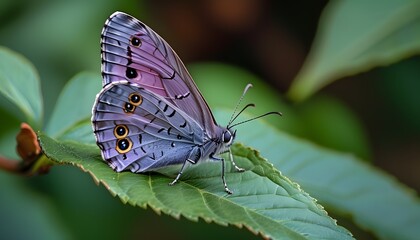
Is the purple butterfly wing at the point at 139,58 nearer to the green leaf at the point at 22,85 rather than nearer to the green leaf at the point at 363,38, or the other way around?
the green leaf at the point at 22,85

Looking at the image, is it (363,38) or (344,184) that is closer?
(344,184)

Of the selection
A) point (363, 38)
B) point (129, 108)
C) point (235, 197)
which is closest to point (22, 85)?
point (129, 108)

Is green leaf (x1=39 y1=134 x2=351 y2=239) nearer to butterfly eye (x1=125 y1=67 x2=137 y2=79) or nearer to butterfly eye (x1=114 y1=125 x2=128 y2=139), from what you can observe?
butterfly eye (x1=114 y1=125 x2=128 y2=139)

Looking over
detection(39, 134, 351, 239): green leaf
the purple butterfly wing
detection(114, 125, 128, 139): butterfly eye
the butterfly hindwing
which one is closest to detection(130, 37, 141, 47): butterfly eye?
the purple butterfly wing

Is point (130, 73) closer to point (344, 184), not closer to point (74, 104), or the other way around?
point (74, 104)

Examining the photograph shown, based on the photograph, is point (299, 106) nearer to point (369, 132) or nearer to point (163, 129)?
point (369, 132)

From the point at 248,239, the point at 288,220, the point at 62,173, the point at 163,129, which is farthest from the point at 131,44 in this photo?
the point at 248,239
